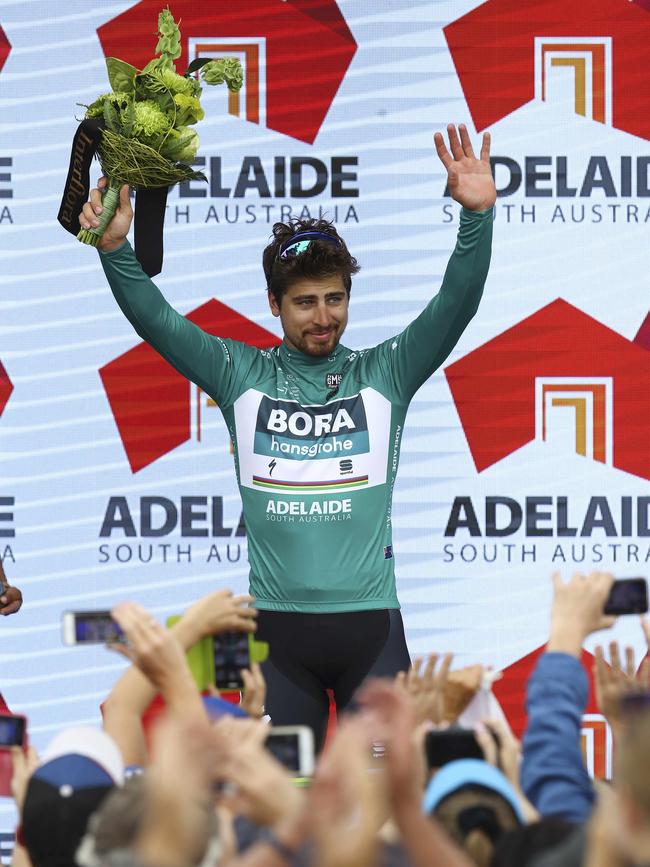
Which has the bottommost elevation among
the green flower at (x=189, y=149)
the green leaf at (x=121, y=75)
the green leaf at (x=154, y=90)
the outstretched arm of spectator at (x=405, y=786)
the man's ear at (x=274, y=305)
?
the outstretched arm of spectator at (x=405, y=786)

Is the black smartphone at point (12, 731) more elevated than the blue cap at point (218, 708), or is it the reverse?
the blue cap at point (218, 708)

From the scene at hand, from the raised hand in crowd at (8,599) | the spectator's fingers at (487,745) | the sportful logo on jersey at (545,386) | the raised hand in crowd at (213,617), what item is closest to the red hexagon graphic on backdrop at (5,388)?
the raised hand in crowd at (8,599)

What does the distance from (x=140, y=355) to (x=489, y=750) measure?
2.54 m

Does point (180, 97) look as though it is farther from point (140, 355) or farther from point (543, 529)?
point (543, 529)

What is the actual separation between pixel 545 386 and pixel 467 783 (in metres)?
2.66

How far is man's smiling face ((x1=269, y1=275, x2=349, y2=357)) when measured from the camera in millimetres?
3500

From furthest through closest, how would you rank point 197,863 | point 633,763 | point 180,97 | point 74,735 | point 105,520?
point 105,520
point 180,97
point 74,735
point 197,863
point 633,763

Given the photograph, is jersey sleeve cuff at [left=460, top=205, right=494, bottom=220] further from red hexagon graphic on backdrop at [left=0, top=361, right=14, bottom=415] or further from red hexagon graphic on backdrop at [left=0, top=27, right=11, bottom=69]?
red hexagon graphic on backdrop at [left=0, top=27, right=11, bottom=69]

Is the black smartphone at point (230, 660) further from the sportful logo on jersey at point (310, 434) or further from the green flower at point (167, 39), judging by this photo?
the green flower at point (167, 39)

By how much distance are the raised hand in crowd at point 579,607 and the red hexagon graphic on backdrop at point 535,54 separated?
251 centimetres

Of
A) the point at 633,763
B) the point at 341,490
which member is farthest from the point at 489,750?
the point at 341,490

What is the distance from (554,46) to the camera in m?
4.44

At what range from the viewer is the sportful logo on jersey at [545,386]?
4434 mm

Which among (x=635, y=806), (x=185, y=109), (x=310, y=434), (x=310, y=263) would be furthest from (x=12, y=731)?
(x=185, y=109)
